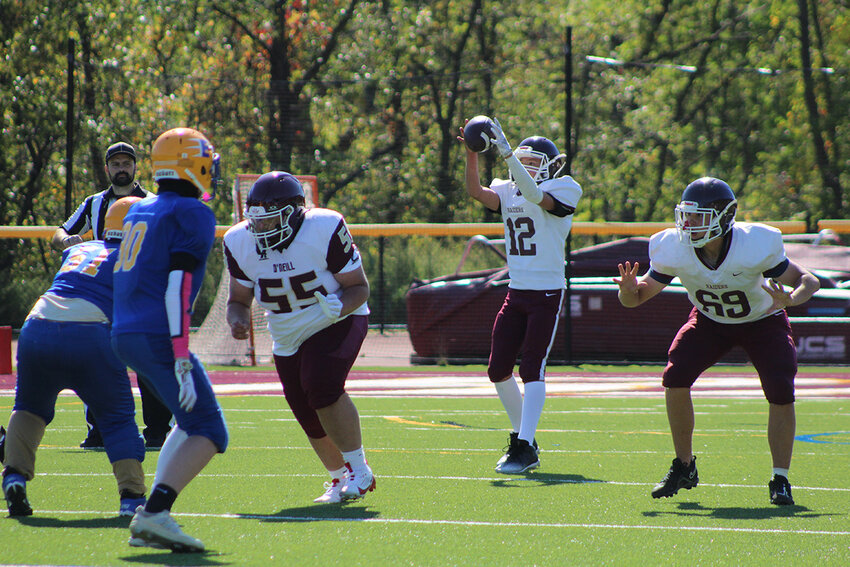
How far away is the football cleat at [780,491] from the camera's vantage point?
5738mm

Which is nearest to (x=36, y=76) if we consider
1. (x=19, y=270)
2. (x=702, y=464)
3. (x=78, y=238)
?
(x=19, y=270)

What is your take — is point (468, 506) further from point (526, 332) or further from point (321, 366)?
point (526, 332)

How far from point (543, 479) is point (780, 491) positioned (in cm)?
139

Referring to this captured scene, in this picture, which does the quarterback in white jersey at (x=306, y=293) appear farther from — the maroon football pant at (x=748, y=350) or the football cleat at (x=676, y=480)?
the maroon football pant at (x=748, y=350)

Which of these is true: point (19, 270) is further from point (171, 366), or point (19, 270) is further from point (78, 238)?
point (171, 366)

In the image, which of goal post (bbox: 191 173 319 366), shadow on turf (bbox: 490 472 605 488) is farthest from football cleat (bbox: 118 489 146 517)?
goal post (bbox: 191 173 319 366)

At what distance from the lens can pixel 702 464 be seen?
727 centimetres

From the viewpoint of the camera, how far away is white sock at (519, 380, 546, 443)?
7000 mm

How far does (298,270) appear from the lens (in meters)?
5.59

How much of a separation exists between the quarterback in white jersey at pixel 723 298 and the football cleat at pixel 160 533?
2502 mm

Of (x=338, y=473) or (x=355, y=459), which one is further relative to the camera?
(x=338, y=473)

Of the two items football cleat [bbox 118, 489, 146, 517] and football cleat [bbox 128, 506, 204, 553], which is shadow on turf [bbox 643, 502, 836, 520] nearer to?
football cleat [bbox 128, 506, 204, 553]

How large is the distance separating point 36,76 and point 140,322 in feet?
64.5

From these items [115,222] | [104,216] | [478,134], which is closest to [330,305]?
[115,222]
